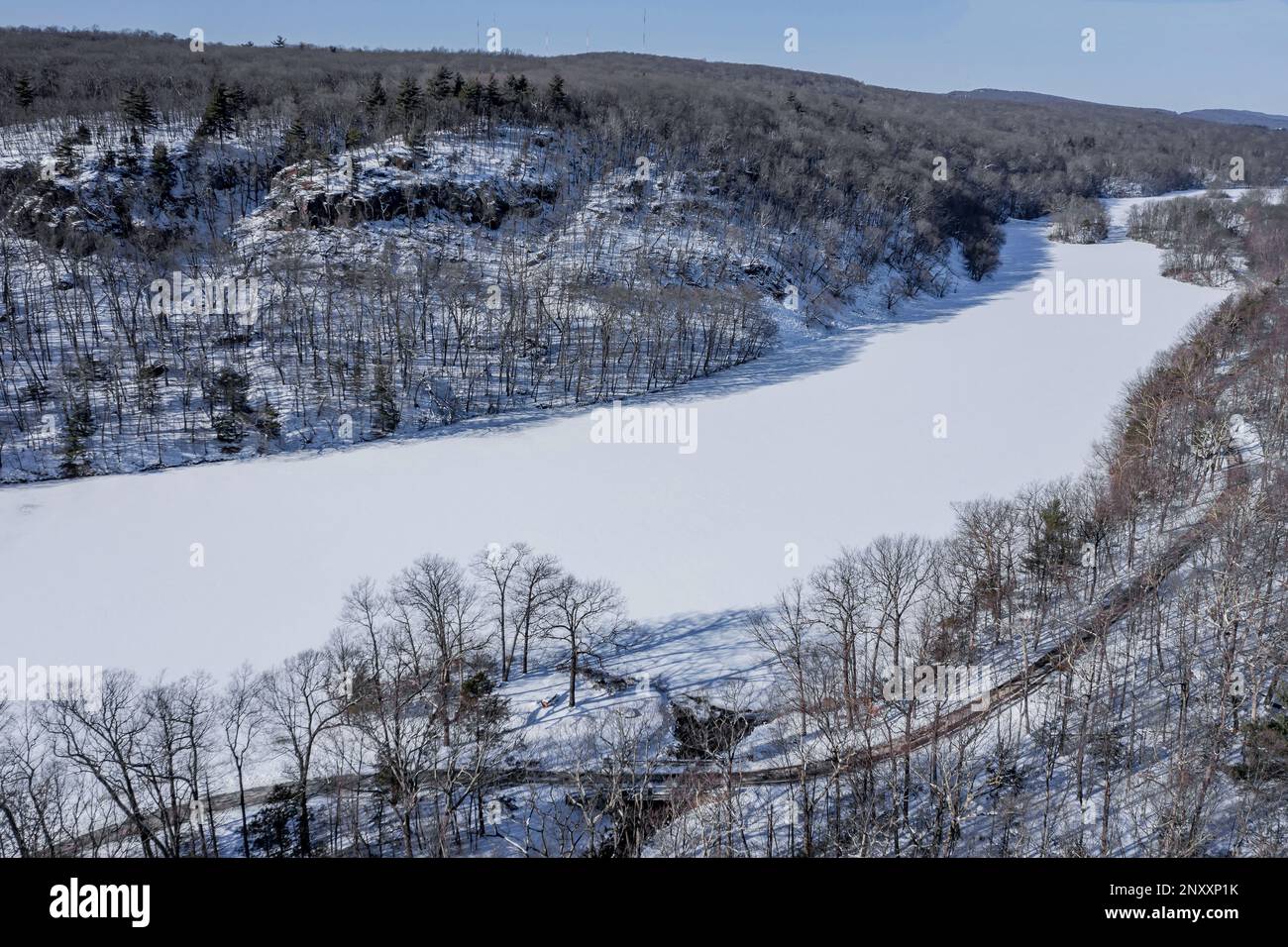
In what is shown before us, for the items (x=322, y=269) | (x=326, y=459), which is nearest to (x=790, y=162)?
(x=322, y=269)

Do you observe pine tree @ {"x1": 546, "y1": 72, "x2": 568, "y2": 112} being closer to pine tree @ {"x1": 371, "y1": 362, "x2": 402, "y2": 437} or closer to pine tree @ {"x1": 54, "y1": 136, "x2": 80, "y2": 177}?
pine tree @ {"x1": 54, "y1": 136, "x2": 80, "y2": 177}

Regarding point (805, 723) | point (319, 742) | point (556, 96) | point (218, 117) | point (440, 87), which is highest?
point (440, 87)

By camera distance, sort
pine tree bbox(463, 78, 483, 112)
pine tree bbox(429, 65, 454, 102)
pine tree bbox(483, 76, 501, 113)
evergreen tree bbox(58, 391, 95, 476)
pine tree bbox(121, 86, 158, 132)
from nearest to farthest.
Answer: evergreen tree bbox(58, 391, 95, 476), pine tree bbox(121, 86, 158, 132), pine tree bbox(463, 78, 483, 112), pine tree bbox(483, 76, 501, 113), pine tree bbox(429, 65, 454, 102)

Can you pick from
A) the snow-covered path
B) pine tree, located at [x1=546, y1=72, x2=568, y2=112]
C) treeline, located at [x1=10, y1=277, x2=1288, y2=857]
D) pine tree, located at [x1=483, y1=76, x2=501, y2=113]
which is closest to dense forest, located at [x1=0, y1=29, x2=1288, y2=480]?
pine tree, located at [x1=546, y1=72, x2=568, y2=112]

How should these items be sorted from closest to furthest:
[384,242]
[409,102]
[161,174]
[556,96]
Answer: [384,242] < [161,174] < [409,102] < [556,96]

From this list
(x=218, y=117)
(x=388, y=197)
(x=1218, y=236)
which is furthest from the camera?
(x=1218, y=236)

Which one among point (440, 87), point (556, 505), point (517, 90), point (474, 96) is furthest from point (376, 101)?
point (556, 505)

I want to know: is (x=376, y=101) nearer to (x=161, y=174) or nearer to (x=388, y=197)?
(x=388, y=197)

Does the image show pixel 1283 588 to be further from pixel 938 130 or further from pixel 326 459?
pixel 938 130

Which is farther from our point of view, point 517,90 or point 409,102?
point 517,90
